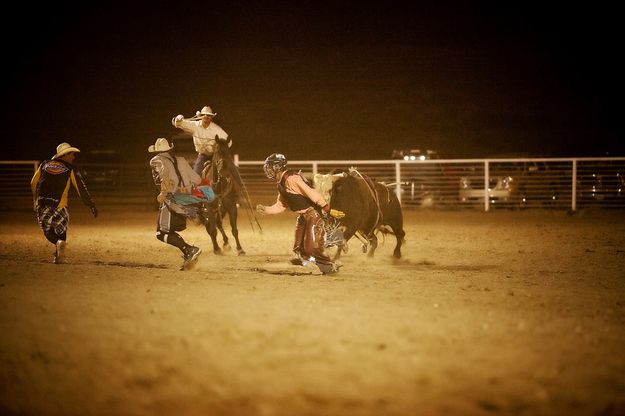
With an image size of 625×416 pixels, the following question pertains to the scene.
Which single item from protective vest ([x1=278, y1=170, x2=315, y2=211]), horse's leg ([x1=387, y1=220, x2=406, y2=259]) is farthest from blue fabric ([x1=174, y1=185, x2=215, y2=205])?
horse's leg ([x1=387, y1=220, x2=406, y2=259])

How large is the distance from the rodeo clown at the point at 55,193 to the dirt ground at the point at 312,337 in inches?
18.0

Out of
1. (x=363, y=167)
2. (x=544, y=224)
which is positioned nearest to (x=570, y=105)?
(x=363, y=167)

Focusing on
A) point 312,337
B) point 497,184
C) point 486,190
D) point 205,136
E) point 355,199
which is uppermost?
point 205,136

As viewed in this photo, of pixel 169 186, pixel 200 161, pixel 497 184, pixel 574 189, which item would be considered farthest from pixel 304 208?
pixel 574 189

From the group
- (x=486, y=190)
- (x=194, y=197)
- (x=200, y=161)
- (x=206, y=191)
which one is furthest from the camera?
(x=486, y=190)

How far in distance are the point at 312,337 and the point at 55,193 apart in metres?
5.70

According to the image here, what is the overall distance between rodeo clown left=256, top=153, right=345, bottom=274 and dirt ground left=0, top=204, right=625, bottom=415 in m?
0.28

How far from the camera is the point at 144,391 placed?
4.48 metres

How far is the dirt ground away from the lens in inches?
171

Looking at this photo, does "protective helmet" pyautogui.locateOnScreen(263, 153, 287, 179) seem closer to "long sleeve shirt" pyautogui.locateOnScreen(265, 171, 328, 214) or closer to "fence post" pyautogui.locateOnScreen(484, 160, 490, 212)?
"long sleeve shirt" pyautogui.locateOnScreen(265, 171, 328, 214)

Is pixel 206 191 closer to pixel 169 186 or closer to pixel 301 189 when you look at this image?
pixel 169 186

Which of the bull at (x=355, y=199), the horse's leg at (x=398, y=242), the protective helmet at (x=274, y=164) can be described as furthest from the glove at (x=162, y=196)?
the horse's leg at (x=398, y=242)

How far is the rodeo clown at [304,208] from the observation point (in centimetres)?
891

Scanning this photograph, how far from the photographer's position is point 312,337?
5.66m
